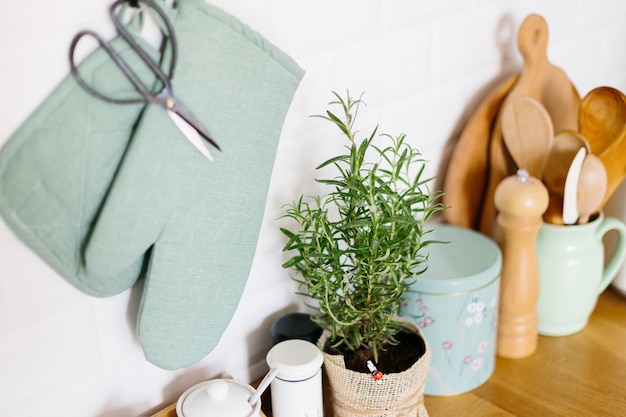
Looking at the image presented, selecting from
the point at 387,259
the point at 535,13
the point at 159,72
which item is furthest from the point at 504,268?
the point at 159,72

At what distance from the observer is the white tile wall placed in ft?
2.29

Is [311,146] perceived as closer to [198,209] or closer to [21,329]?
[198,209]

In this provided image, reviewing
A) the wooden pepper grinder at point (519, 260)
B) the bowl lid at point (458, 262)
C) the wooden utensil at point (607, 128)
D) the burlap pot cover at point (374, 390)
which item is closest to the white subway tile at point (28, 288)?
the burlap pot cover at point (374, 390)

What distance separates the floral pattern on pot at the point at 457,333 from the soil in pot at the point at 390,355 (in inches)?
1.8

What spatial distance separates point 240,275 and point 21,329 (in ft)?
0.72

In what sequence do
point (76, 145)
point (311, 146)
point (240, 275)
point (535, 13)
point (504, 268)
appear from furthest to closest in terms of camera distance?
1. point (535, 13)
2. point (504, 268)
3. point (311, 146)
4. point (240, 275)
5. point (76, 145)

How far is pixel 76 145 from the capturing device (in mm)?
691

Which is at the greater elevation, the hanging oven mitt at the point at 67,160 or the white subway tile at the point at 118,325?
the hanging oven mitt at the point at 67,160

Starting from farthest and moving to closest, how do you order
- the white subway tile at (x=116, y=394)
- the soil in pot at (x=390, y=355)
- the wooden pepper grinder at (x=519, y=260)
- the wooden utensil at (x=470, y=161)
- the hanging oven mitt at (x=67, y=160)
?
the wooden utensil at (x=470, y=161), the wooden pepper grinder at (x=519, y=260), the soil in pot at (x=390, y=355), the white subway tile at (x=116, y=394), the hanging oven mitt at (x=67, y=160)

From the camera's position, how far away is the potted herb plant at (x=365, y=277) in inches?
33.4

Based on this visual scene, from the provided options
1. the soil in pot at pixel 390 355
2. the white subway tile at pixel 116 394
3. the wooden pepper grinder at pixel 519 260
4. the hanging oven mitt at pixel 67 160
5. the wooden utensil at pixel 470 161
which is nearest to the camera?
the hanging oven mitt at pixel 67 160

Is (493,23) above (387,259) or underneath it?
above

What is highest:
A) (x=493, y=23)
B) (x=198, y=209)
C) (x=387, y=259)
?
(x=493, y=23)

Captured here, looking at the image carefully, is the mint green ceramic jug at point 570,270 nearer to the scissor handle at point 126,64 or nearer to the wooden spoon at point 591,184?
the wooden spoon at point 591,184
